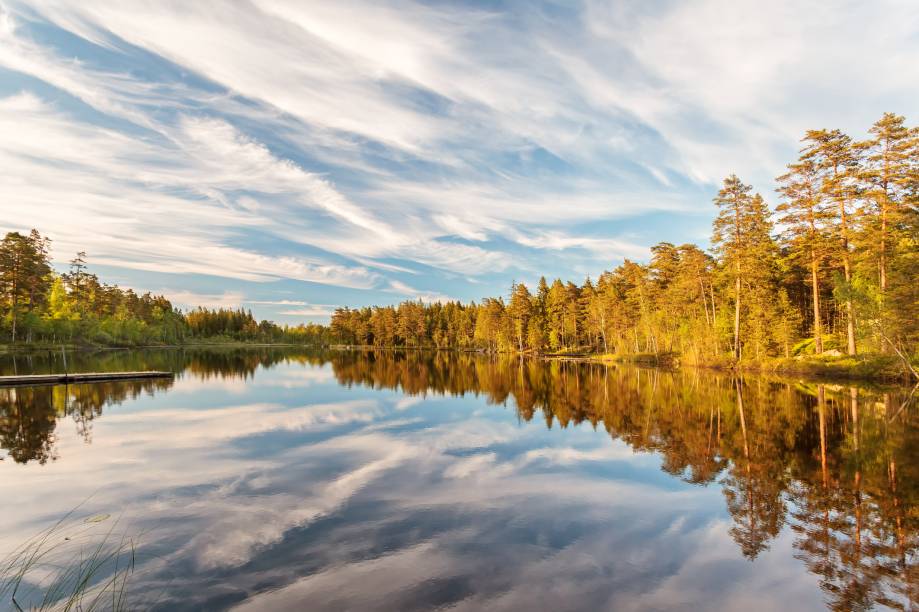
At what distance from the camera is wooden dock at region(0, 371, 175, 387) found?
32.1 metres

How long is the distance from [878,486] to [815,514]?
3.19 metres

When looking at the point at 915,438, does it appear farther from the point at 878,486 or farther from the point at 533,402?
the point at 533,402

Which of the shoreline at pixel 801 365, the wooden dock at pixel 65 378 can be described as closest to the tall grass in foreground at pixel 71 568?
the wooden dock at pixel 65 378

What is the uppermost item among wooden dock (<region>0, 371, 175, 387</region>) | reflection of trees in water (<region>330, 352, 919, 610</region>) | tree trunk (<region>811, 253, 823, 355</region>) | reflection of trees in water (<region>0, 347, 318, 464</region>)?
tree trunk (<region>811, 253, 823, 355</region>)

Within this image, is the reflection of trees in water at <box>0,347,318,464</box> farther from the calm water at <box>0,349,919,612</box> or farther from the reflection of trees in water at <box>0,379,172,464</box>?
the calm water at <box>0,349,919,612</box>

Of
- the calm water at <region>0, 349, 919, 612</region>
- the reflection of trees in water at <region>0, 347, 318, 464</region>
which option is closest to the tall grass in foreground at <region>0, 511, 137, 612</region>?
the calm water at <region>0, 349, 919, 612</region>

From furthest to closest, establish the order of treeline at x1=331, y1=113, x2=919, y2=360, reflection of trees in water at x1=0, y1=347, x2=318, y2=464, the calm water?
1. treeline at x1=331, y1=113, x2=919, y2=360
2. reflection of trees in water at x1=0, y1=347, x2=318, y2=464
3. the calm water

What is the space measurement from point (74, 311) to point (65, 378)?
67.3 meters

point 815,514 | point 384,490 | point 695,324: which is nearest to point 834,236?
point 695,324

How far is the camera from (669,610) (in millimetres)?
6367

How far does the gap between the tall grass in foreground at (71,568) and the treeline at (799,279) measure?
131ft

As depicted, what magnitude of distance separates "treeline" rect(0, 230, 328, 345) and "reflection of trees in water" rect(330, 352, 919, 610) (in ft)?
256

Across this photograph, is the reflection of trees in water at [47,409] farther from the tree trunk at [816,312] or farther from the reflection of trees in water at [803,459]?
the tree trunk at [816,312]

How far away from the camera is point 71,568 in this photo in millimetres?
7668
